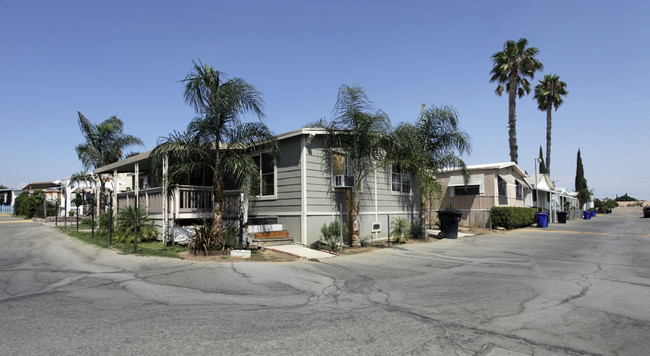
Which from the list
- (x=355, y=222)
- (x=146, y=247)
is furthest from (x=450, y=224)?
(x=146, y=247)

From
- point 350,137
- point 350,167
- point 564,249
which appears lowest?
point 564,249

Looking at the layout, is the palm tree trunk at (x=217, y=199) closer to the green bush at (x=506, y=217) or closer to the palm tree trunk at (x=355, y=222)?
the palm tree trunk at (x=355, y=222)

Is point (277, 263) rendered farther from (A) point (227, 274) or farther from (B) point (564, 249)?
(B) point (564, 249)

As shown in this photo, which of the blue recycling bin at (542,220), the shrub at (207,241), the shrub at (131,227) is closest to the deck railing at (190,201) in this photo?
the shrub at (131,227)

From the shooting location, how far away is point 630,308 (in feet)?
18.9

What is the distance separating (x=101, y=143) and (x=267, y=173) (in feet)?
46.9

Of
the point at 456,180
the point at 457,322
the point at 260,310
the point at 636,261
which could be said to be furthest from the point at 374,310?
the point at 456,180

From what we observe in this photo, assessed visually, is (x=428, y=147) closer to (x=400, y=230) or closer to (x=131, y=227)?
(x=400, y=230)

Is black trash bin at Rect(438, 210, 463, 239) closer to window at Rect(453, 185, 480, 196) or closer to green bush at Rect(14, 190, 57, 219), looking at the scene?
window at Rect(453, 185, 480, 196)

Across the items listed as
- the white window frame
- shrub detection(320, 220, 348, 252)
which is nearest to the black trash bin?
the white window frame

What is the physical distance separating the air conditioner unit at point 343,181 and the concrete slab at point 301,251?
94.6 inches

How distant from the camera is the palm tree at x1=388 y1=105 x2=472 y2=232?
14336mm

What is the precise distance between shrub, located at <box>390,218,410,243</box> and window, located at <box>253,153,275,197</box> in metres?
4.99

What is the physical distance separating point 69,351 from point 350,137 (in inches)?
395
